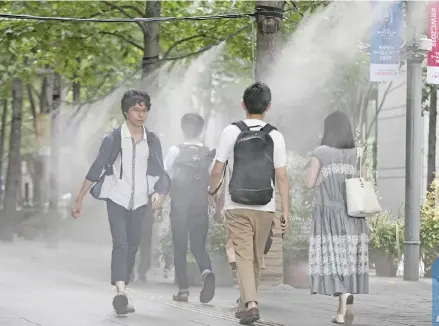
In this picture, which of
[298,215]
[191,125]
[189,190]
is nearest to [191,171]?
[189,190]

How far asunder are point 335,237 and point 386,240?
713 centimetres

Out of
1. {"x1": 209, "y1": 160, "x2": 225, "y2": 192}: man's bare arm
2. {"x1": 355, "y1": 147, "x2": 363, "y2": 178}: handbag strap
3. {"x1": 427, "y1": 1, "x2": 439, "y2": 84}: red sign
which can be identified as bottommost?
{"x1": 209, "y1": 160, "x2": 225, "y2": 192}: man's bare arm

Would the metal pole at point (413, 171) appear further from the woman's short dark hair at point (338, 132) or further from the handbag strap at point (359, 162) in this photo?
the woman's short dark hair at point (338, 132)

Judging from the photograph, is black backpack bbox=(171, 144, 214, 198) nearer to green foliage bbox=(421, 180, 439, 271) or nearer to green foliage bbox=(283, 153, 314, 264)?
green foliage bbox=(283, 153, 314, 264)

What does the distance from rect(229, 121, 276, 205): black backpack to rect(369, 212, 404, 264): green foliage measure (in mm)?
7600

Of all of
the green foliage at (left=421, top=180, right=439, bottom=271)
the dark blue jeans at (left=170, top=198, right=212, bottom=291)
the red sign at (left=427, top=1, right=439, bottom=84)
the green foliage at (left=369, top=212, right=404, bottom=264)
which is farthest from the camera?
the green foliage at (left=369, top=212, right=404, bottom=264)

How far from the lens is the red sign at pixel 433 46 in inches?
584

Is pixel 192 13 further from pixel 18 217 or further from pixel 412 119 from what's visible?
pixel 18 217

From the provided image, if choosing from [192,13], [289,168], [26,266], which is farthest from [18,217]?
[289,168]

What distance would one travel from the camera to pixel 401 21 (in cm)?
1516

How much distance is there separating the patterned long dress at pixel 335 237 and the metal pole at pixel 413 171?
554cm

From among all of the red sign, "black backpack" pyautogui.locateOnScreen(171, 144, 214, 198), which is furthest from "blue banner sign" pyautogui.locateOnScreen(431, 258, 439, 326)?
the red sign

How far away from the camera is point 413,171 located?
1509cm

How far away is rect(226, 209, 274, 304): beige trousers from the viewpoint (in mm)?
8719
